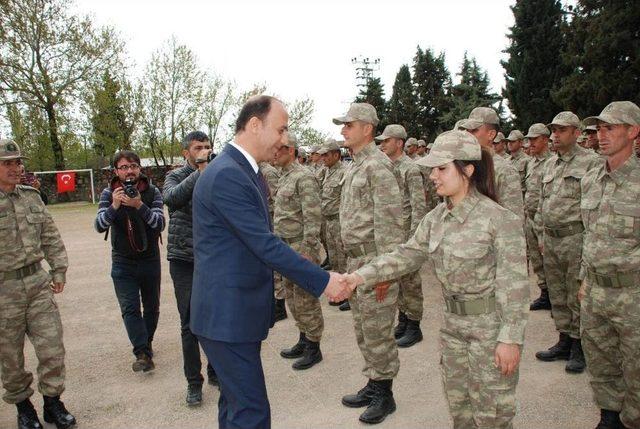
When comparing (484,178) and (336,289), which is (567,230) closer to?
(484,178)

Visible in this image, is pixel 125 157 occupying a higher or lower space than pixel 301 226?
higher

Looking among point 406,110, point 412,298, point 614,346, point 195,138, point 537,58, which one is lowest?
point 412,298

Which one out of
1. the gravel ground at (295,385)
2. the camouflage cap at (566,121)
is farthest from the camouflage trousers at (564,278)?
the camouflage cap at (566,121)

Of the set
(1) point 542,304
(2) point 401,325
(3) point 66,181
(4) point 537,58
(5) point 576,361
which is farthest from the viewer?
(3) point 66,181

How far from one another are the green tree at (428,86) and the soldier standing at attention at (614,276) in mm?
35603

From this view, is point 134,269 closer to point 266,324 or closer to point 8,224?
point 8,224

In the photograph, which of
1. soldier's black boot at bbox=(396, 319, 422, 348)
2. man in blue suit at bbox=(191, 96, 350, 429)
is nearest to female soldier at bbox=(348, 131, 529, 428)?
man in blue suit at bbox=(191, 96, 350, 429)

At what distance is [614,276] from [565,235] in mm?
1472

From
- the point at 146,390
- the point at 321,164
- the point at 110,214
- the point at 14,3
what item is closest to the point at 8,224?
the point at 110,214


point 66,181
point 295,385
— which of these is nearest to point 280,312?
point 295,385

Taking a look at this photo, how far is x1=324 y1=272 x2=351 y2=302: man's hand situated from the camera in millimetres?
2719

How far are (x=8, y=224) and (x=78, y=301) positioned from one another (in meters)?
4.11

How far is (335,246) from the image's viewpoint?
7.85 m

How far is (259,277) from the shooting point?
8.43ft
